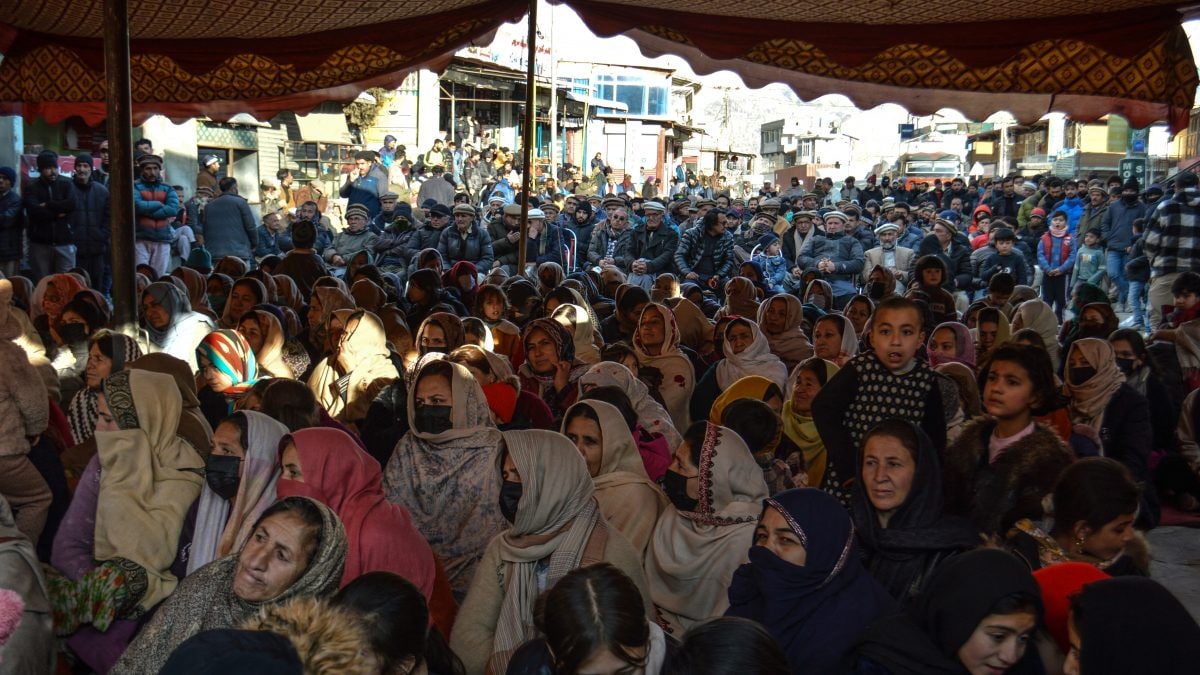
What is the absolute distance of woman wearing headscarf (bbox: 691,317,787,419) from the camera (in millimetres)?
6539

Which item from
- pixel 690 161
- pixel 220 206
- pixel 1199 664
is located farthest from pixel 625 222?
pixel 690 161

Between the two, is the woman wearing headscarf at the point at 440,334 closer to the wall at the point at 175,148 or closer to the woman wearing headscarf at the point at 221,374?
the woman wearing headscarf at the point at 221,374

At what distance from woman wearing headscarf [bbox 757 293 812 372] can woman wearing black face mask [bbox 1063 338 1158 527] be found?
6.96 ft

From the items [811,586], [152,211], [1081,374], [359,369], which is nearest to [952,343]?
[1081,374]

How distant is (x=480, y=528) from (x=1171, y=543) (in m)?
3.85

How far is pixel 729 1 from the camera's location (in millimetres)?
5973

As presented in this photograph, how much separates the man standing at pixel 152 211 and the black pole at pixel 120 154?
19.0ft

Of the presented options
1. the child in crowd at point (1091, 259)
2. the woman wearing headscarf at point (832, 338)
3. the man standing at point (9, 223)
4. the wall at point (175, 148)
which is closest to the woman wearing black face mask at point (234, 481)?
the woman wearing headscarf at point (832, 338)

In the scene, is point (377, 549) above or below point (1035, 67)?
below

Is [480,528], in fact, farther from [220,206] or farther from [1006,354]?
[220,206]

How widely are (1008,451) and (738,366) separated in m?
2.83

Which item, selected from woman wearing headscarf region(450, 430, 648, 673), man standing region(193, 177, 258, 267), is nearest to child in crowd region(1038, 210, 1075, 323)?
man standing region(193, 177, 258, 267)

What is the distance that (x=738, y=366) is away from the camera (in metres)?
6.57

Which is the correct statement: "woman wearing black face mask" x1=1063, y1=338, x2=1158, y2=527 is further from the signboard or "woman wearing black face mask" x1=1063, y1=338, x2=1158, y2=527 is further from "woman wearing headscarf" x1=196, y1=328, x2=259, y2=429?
the signboard
